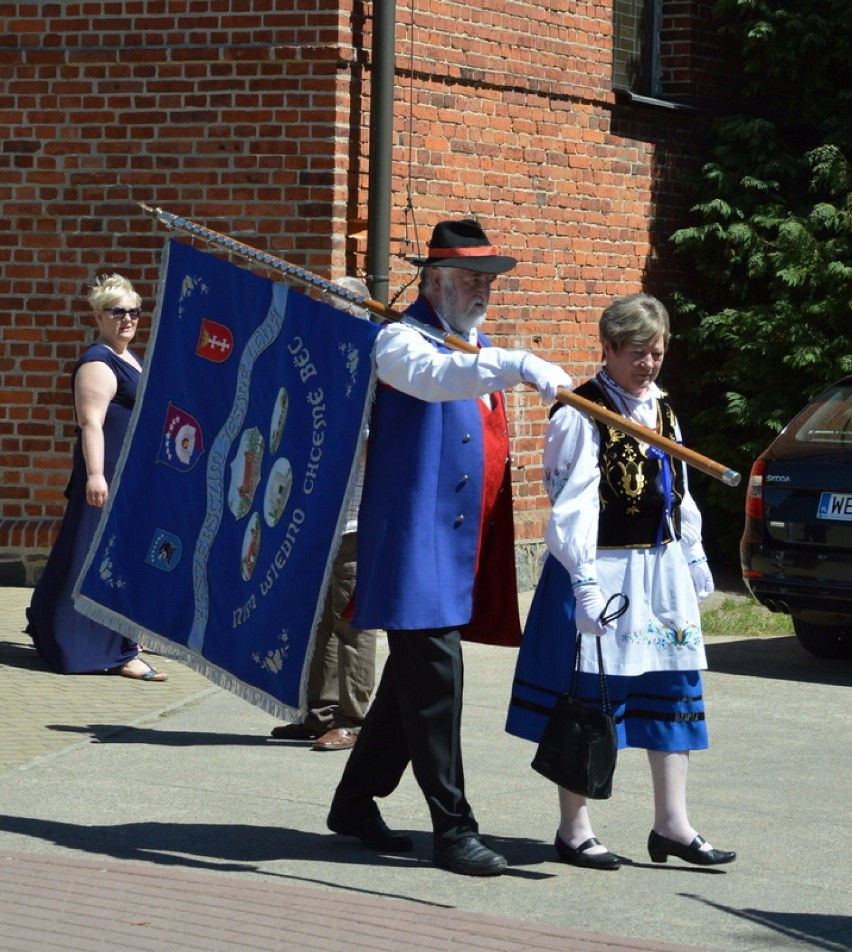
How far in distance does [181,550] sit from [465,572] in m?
1.10

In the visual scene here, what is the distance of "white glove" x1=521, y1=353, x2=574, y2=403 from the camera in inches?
223

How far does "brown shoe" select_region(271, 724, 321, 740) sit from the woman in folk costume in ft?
6.98

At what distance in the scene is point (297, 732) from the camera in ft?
26.9

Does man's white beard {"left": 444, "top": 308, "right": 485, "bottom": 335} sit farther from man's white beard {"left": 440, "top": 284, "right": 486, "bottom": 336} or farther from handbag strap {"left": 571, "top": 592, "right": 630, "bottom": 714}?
handbag strap {"left": 571, "top": 592, "right": 630, "bottom": 714}

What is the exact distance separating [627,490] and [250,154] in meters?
6.44

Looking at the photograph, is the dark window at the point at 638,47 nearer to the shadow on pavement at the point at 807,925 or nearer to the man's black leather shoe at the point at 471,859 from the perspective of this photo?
the man's black leather shoe at the point at 471,859

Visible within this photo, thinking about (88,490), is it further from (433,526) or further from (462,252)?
(462,252)

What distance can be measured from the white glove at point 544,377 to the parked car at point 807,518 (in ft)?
13.5

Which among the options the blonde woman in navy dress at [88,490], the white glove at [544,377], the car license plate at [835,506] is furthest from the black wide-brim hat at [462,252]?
the car license plate at [835,506]

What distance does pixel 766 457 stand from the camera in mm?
9992

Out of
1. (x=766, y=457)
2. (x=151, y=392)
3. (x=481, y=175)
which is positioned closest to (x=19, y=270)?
(x=481, y=175)

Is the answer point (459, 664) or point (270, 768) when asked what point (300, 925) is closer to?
point (459, 664)

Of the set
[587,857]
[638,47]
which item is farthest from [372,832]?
[638,47]

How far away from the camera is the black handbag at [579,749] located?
5.91 meters
